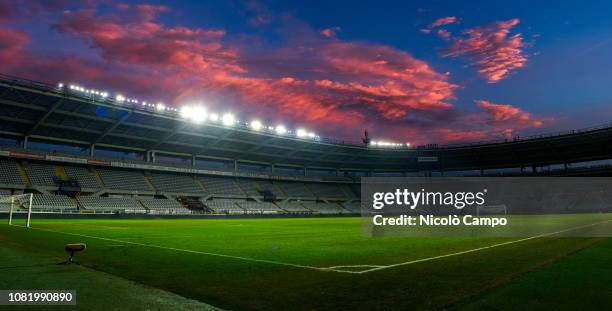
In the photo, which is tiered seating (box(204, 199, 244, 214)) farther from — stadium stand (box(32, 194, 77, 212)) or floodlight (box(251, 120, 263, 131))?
stadium stand (box(32, 194, 77, 212))

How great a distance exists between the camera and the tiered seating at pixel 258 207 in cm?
7288

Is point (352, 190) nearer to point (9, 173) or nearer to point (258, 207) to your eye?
point (258, 207)

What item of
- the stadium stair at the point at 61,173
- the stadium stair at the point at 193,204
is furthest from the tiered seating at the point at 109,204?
the stadium stair at the point at 193,204

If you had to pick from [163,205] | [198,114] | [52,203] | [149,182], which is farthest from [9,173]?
[198,114]

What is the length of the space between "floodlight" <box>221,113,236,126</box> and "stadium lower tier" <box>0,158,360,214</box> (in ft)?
44.3

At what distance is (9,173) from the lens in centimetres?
5531

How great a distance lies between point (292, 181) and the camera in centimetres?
9319

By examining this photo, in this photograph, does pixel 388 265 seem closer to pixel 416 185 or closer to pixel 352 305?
pixel 352 305

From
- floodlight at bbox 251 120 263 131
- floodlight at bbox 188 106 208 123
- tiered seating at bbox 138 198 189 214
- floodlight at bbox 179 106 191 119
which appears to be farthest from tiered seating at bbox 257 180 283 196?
floodlight at bbox 179 106 191 119

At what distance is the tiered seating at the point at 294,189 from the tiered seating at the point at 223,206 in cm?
1595

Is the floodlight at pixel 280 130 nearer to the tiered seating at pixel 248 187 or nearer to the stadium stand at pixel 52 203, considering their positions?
the tiered seating at pixel 248 187

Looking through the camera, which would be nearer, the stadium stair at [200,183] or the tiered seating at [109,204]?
the tiered seating at [109,204]

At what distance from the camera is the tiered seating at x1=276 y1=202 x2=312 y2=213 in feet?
260

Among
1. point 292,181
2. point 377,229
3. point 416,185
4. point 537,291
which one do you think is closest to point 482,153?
point 416,185
